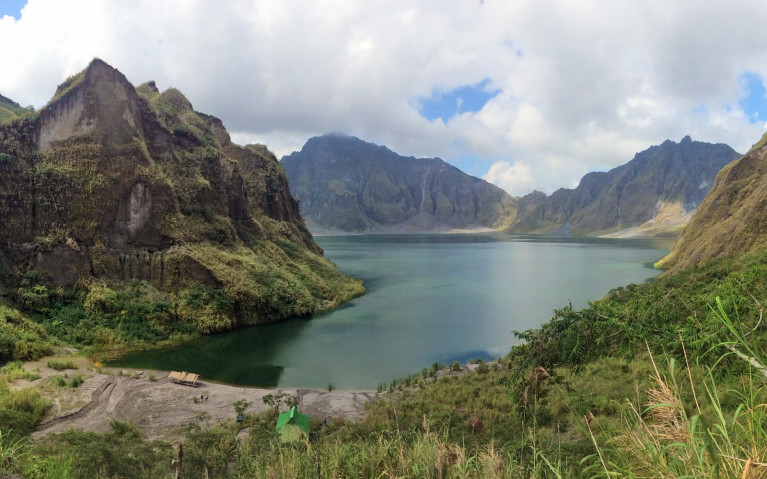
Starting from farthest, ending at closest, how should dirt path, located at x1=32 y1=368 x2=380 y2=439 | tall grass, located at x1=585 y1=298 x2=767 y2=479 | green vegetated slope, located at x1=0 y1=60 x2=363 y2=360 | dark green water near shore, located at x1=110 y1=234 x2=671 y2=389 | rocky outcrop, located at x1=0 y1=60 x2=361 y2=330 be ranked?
1. rocky outcrop, located at x1=0 y1=60 x2=361 y2=330
2. green vegetated slope, located at x1=0 y1=60 x2=363 y2=360
3. dark green water near shore, located at x1=110 y1=234 x2=671 y2=389
4. dirt path, located at x1=32 y1=368 x2=380 y2=439
5. tall grass, located at x1=585 y1=298 x2=767 y2=479

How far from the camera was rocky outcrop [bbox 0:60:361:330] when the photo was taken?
98.4ft

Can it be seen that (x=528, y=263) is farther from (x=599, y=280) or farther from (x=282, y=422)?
(x=282, y=422)

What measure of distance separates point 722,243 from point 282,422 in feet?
130

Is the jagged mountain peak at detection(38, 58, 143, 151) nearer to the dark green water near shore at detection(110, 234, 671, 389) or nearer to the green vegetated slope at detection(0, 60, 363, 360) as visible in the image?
the green vegetated slope at detection(0, 60, 363, 360)

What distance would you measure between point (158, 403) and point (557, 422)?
16.2 m

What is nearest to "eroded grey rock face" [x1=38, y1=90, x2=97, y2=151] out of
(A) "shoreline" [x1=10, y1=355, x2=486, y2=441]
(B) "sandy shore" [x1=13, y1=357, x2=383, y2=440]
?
(A) "shoreline" [x1=10, y1=355, x2=486, y2=441]

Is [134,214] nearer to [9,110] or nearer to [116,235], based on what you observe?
[116,235]

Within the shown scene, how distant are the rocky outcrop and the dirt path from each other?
13124 mm

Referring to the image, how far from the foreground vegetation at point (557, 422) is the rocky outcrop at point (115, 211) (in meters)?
17.2

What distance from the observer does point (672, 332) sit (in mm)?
6879

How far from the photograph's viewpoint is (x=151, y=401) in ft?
58.7

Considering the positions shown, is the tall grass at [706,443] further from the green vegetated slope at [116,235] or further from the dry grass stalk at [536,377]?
Answer: the green vegetated slope at [116,235]

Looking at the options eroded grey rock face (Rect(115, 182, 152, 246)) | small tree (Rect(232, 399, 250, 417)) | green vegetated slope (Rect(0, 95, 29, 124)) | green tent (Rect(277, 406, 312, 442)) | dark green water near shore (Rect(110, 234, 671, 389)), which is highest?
green vegetated slope (Rect(0, 95, 29, 124))

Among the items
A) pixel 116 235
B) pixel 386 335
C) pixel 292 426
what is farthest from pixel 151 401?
pixel 116 235
